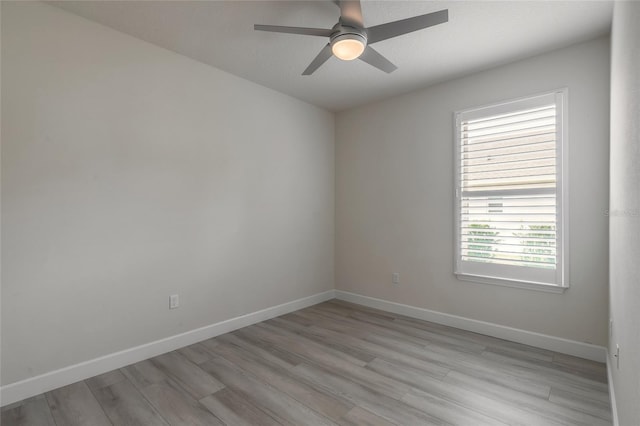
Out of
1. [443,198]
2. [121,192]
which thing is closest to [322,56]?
[121,192]

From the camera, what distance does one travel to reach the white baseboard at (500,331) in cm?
263

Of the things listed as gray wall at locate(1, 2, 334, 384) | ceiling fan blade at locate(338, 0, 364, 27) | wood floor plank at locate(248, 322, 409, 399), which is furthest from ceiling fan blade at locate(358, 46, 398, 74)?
wood floor plank at locate(248, 322, 409, 399)

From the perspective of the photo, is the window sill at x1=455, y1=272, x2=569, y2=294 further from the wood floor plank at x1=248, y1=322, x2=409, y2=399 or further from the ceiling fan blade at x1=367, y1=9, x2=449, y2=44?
the ceiling fan blade at x1=367, y1=9, x2=449, y2=44

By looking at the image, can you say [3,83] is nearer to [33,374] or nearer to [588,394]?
[33,374]

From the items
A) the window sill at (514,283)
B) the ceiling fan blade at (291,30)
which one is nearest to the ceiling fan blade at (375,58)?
the ceiling fan blade at (291,30)

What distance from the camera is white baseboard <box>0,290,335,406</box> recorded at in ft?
6.82

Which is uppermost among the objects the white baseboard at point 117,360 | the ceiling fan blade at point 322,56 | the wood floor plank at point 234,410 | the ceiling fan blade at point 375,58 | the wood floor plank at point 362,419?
the ceiling fan blade at point 375,58

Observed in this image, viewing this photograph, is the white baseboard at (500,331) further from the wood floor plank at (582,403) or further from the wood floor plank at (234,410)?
the wood floor plank at (234,410)

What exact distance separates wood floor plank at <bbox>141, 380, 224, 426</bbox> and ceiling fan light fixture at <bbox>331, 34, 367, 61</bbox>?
2479mm

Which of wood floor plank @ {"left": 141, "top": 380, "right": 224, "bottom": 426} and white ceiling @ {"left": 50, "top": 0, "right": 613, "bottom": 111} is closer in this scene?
wood floor plank @ {"left": 141, "top": 380, "right": 224, "bottom": 426}

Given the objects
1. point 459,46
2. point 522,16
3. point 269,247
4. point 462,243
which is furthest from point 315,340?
point 522,16

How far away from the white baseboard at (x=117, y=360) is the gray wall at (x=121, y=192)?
6cm

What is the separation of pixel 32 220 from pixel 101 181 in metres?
0.50

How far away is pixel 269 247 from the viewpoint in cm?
372
